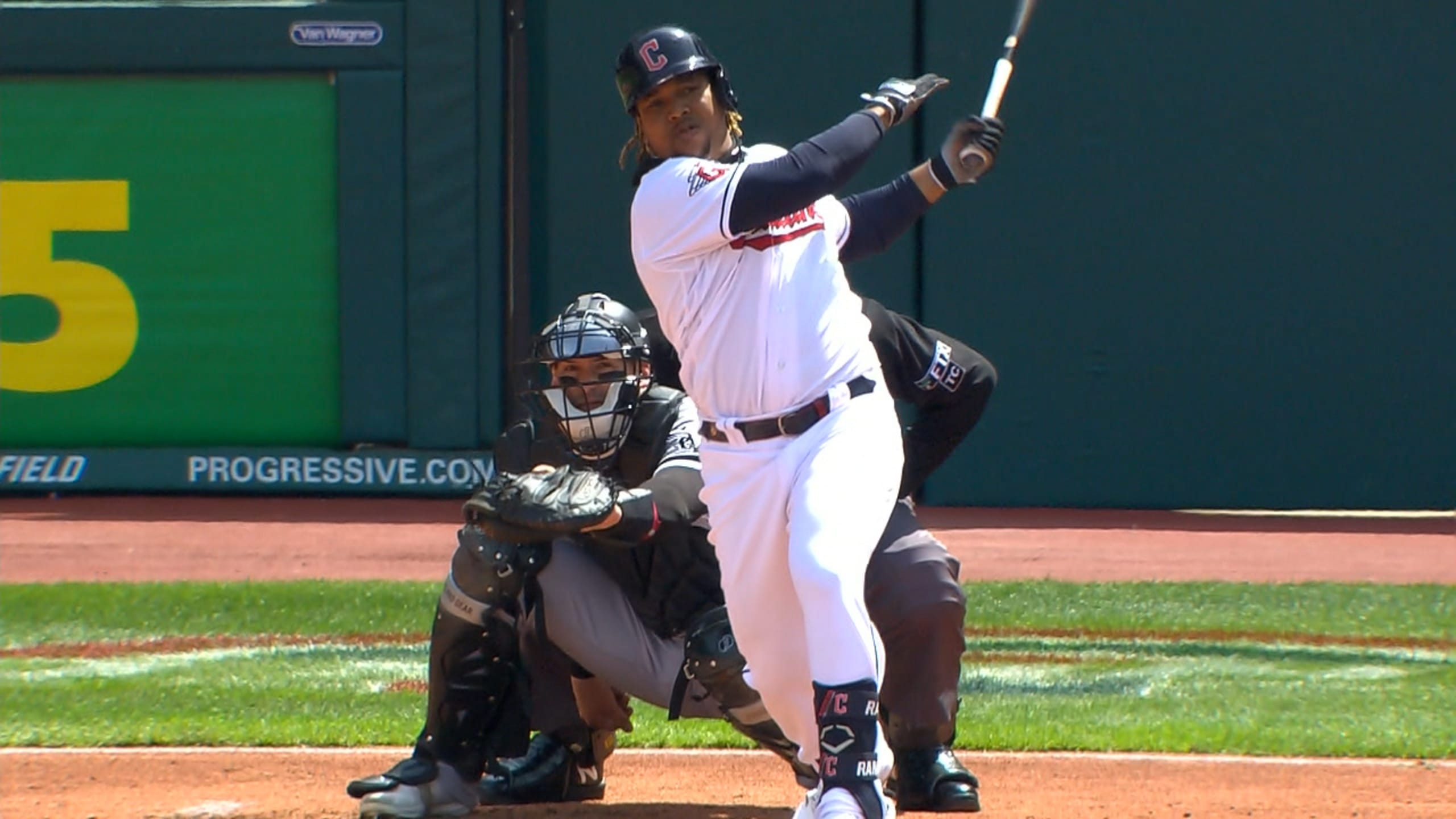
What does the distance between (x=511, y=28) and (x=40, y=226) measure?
298cm

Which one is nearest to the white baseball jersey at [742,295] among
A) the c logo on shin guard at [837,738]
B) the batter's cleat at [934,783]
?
the c logo on shin guard at [837,738]

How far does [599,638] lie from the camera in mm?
4250

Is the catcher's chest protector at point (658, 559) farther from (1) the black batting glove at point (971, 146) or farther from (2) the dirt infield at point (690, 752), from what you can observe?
(1) the black batting glove at point (971, 146)

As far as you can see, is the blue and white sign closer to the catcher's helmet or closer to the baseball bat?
the baseball bat

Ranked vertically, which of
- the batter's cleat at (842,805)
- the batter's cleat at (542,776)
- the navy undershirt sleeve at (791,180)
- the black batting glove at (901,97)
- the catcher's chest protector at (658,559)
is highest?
the black batting glove at (901,97)

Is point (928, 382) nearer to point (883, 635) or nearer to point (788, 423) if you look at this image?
point (883, 635)

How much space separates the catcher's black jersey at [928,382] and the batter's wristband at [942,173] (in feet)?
1.44

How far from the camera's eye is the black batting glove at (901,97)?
411 centimetres

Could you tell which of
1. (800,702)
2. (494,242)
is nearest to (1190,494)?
(494,242)

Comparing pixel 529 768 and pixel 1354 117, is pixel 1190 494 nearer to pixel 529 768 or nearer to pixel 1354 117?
pixel 1354 117

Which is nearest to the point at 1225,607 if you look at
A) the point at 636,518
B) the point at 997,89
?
the point at 997,89

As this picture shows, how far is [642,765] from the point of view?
5.14 m

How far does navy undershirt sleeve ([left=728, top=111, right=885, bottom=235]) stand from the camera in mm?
3785

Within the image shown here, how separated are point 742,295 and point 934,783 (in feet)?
3.78
